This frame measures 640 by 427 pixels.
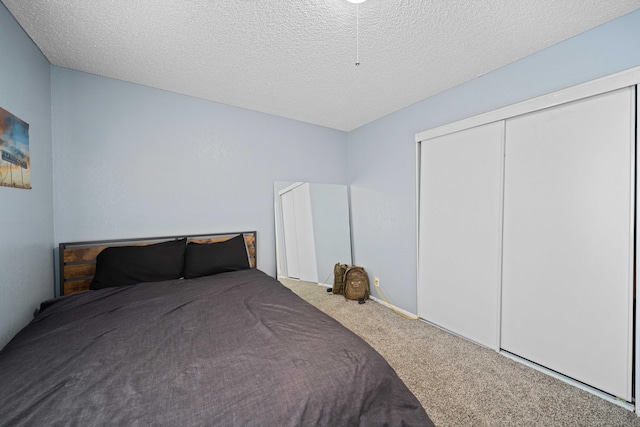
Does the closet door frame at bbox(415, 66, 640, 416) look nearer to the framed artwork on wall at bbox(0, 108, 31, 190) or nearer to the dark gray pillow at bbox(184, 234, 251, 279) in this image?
the dark gray pillow at bbox(184, 234, 251, 279)

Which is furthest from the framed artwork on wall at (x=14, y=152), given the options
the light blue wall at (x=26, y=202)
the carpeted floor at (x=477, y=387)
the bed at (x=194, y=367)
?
the carpeted floor at (x=477, y=387)

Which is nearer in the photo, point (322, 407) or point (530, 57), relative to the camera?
point (322, 407)

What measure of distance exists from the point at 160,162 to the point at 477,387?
129 inches

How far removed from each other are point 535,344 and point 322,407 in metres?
2.00

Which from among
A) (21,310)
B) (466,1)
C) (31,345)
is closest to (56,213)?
(21,310)

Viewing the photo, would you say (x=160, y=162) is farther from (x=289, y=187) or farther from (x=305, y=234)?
(x=305, y=234)

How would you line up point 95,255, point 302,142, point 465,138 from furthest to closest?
point 302,142
point 465,138
point 95,255

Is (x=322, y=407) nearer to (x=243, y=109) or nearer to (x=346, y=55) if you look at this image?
(x=346, y=55)

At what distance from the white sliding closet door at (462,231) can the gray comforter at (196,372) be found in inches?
62.6

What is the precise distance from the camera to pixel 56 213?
2.09 m

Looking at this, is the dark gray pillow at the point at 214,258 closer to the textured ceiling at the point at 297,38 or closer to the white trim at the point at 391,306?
the textured ceiling at the point at 297,38

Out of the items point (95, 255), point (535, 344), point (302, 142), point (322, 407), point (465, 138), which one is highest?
point (302, 142)

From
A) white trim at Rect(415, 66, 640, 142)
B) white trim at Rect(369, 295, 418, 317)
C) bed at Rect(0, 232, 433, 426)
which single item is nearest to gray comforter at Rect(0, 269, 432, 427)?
bed at Rect(0, 232, 433, 426)

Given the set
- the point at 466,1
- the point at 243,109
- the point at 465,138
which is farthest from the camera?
the point at 243,109
